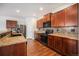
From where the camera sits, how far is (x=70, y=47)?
2.89m

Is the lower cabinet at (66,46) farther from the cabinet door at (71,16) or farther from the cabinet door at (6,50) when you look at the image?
the cabinet door at (6,50)

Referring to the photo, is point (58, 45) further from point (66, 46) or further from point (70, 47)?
point (70, 47)

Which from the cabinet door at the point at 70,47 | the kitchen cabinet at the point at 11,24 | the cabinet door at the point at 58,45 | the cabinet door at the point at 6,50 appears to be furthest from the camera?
the cabinet door at the point at 58,45

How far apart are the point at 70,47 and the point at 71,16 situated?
0.91 meters

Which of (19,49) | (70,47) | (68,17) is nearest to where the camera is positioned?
(19,49)

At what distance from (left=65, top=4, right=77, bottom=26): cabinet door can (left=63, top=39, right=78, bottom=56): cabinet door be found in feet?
1.67

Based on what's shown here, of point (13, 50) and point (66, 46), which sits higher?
point (13, 50)

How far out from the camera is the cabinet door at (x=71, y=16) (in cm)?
287

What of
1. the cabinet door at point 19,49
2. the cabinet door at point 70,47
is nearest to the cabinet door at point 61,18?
the cabinet door at point 70,47

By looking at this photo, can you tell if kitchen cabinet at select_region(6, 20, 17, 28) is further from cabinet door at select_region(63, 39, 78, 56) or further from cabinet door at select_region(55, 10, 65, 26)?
cabinet door at select_region(55, 10, 65, 26)

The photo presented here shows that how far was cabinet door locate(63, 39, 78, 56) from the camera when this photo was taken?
2718 mm

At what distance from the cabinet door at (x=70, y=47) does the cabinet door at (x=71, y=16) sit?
20.0 inches

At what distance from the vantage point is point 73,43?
2758 millimetres

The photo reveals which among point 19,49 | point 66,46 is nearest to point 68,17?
point 66,46
